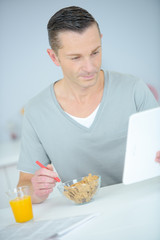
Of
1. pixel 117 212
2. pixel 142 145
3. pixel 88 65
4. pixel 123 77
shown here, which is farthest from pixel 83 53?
pixel 117 212

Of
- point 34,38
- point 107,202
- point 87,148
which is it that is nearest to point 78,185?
point 107,202

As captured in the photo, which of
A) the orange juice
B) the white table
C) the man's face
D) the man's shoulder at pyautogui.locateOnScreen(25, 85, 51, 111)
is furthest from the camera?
the man's shoulder at pyautogui.locateOnScreen(25, 85, 51, 111)

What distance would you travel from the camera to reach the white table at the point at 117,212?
2.52 feet

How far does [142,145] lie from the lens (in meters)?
0.89

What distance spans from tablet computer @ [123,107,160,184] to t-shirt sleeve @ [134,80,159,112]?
1.15 ft

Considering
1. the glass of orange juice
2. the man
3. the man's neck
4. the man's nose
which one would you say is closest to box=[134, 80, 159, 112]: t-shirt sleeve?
the man

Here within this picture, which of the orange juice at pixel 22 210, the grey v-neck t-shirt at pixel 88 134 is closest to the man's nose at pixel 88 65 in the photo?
the grey v-neck t-shirt at pixel 88 134

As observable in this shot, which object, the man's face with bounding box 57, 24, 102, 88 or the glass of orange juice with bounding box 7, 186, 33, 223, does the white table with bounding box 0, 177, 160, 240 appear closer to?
the glass of orange juice with bounding box 7, 186, 33, 223

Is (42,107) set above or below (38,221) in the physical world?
above

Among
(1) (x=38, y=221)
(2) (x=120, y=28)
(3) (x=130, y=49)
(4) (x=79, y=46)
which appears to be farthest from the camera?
(3) (x=130, y=49)

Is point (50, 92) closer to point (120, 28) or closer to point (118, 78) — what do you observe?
point (118, 78)

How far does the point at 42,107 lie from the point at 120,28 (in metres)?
0.49

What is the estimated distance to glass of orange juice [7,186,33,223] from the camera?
982 mm

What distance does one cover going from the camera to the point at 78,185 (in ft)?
3.26
